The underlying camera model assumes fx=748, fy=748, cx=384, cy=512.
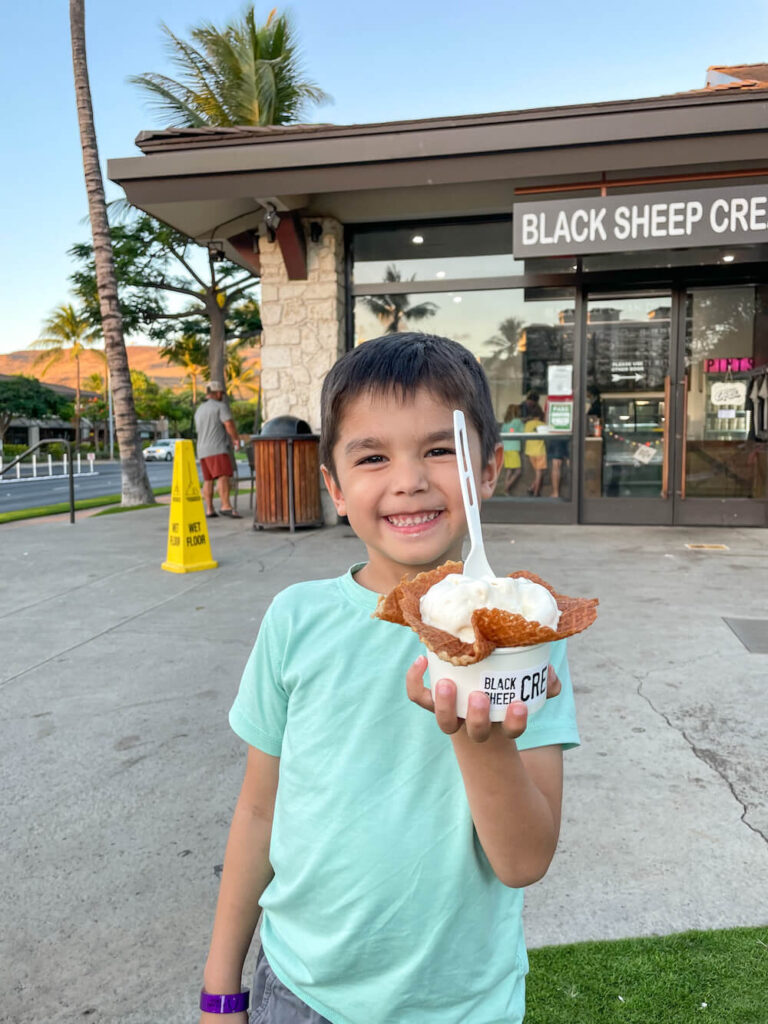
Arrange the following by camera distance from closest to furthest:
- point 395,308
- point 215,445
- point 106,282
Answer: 1. point 395,308
2. point 215,445
3. point 106,282

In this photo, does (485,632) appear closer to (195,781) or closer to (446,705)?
(446,705)

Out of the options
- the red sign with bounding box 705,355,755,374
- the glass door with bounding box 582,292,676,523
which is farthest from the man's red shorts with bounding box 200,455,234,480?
the red sign with bounding box 705,355,755,374

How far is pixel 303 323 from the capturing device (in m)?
8.91

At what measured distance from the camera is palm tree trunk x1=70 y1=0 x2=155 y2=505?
12.3m

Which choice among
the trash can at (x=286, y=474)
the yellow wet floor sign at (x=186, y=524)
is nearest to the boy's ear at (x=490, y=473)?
the yellow wet floor sign at (x=186, y=524)

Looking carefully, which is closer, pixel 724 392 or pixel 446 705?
pixel 446 705

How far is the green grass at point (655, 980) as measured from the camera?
5.39 ft

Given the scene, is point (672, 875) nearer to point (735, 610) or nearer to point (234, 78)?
point (735, 610)

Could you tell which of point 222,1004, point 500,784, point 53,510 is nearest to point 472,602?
point 500,784

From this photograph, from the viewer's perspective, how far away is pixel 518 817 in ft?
2.97

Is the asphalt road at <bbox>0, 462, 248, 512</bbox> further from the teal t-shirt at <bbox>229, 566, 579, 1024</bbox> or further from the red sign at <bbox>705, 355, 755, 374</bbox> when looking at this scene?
the teal t-shirt at <bbox>229, 566, 579, 1024</bbox>

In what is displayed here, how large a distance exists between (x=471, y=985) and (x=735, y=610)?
14.5 ft

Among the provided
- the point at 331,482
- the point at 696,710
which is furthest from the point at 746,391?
the point at 331,482

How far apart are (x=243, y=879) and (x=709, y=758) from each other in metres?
2.22
